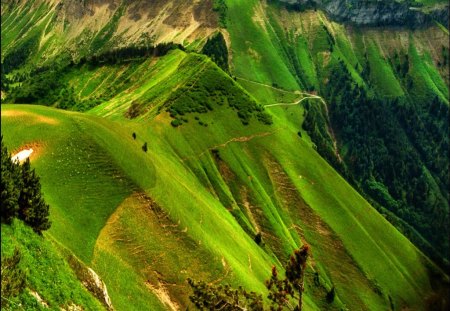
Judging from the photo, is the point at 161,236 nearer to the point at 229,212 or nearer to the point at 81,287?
the point at 81,287

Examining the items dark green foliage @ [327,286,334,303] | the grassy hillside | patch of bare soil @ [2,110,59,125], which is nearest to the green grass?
the grassy hillside

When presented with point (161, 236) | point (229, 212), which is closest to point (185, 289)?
point (161, 236)

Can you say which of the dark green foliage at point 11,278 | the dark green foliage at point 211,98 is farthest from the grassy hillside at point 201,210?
the dark green foliage at point 11,278

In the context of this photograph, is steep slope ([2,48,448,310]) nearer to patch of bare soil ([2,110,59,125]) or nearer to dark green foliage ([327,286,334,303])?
patch of bare soil ([2,110,59,125])

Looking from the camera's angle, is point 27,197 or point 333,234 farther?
point 333,234

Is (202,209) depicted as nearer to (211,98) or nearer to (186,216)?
(186,216)

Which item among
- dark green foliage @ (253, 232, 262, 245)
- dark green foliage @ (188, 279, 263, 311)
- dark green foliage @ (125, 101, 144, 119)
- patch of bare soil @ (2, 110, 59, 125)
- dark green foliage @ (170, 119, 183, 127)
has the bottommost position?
dark green foliage @ (253, 232, 262, 245)
